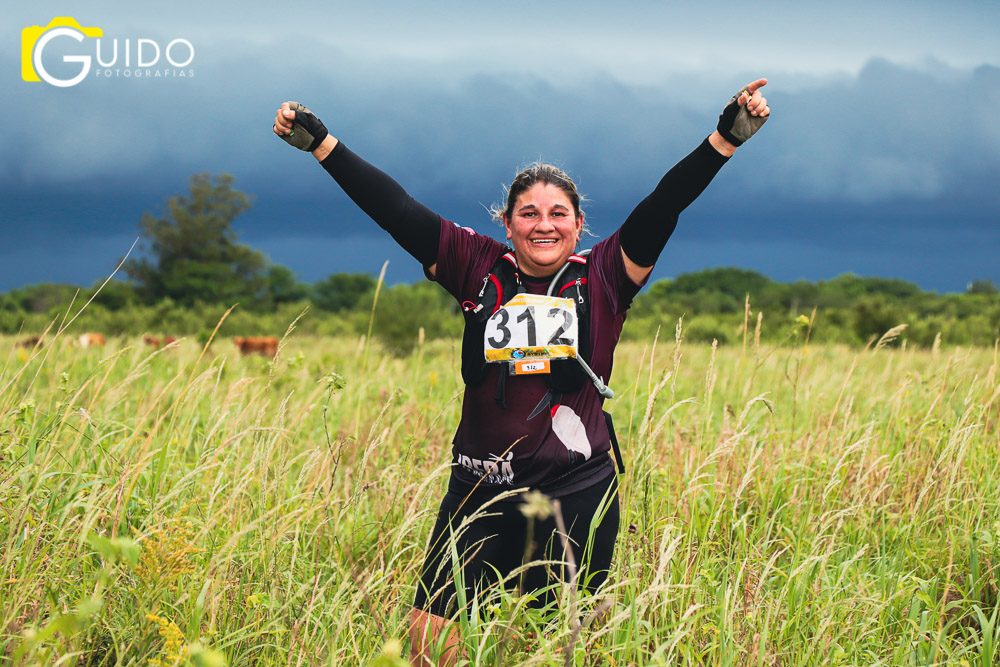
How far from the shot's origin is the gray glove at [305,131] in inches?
101

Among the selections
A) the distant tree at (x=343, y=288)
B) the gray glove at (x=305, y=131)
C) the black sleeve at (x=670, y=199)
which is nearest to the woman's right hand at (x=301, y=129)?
the gray glove at (x=305, y=131)

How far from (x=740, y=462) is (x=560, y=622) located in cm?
183

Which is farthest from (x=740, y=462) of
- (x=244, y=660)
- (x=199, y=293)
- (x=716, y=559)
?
(x=199, y=293)

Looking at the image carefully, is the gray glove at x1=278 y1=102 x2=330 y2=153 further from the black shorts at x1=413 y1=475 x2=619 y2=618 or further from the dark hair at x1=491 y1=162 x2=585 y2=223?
the black shorts at x1=413 y1=475 x2=619 y2=618

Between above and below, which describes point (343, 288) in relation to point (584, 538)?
above

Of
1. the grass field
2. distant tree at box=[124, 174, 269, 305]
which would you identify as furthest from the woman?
distant tree at box=[124, 174, 269, 305]

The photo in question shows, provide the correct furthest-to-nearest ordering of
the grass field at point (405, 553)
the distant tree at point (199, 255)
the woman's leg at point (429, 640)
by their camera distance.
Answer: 1. the distant tree at point (199, 255)
2. the woman's leg at point (429, 640)
3. the grass field at point (405, 553)

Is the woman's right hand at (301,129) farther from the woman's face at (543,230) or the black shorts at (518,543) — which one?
the black shorts at (518,543)

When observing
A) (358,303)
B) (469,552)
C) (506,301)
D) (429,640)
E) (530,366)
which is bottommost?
(429,640)

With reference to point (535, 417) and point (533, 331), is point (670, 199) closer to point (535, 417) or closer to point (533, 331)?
point (533, 331)

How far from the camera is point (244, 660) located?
205 centimetres

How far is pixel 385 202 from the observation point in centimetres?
258

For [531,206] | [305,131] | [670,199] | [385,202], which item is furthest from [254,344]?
[670,199]

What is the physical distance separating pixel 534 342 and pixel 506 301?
228mm
